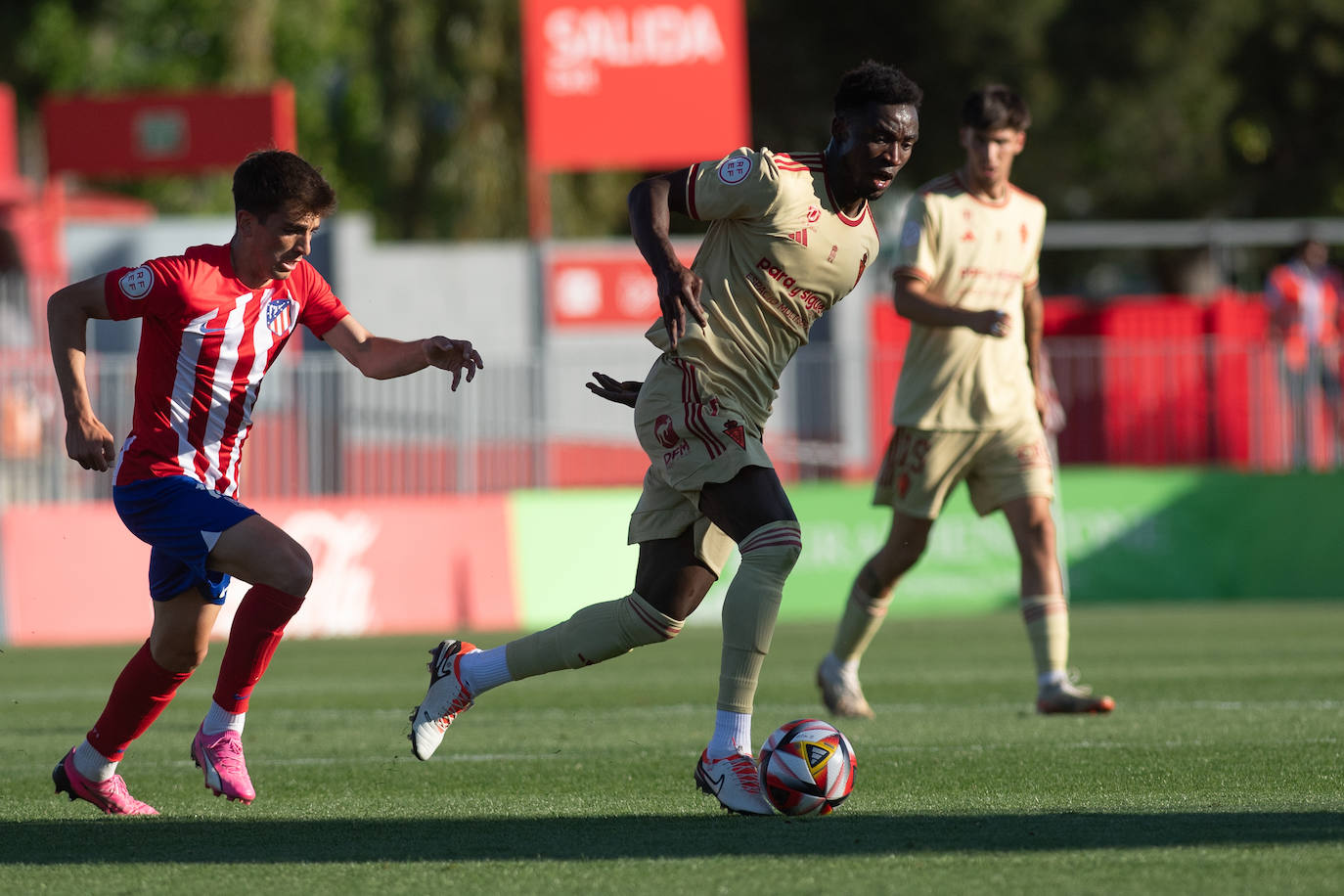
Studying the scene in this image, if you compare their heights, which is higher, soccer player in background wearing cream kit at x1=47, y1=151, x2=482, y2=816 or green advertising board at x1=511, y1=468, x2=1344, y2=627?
soccer player in background wearing cream kit at x1=47, y1=151, x2=482, y2=816

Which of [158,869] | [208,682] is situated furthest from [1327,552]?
[158,869]

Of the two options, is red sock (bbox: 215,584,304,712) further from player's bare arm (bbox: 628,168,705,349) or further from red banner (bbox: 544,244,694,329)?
red banner (bbox: 544,244,694,329)

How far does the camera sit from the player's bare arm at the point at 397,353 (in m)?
6.04

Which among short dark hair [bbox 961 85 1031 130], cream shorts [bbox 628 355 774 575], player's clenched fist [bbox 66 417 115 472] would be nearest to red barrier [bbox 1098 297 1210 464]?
short dark hair [bbox 961 85 1031 130]

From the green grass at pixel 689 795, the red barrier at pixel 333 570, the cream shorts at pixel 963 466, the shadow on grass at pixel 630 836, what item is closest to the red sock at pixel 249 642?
the green grass at pixel 689 795

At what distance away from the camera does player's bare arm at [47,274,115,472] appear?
5.42 m

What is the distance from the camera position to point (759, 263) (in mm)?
5930

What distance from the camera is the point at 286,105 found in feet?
83.6

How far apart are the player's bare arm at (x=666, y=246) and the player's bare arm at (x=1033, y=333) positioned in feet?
10.5

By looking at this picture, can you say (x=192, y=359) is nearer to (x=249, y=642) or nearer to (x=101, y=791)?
(x=249, y=642)

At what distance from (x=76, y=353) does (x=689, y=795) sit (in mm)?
2181

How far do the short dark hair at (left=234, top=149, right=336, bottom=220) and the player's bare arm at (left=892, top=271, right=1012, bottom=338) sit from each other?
9.05ft

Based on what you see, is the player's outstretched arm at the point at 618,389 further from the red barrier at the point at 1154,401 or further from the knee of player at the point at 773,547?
the red barrier at the point at 1154,401

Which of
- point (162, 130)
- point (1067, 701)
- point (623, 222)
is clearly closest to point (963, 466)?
point (1067, 701)
